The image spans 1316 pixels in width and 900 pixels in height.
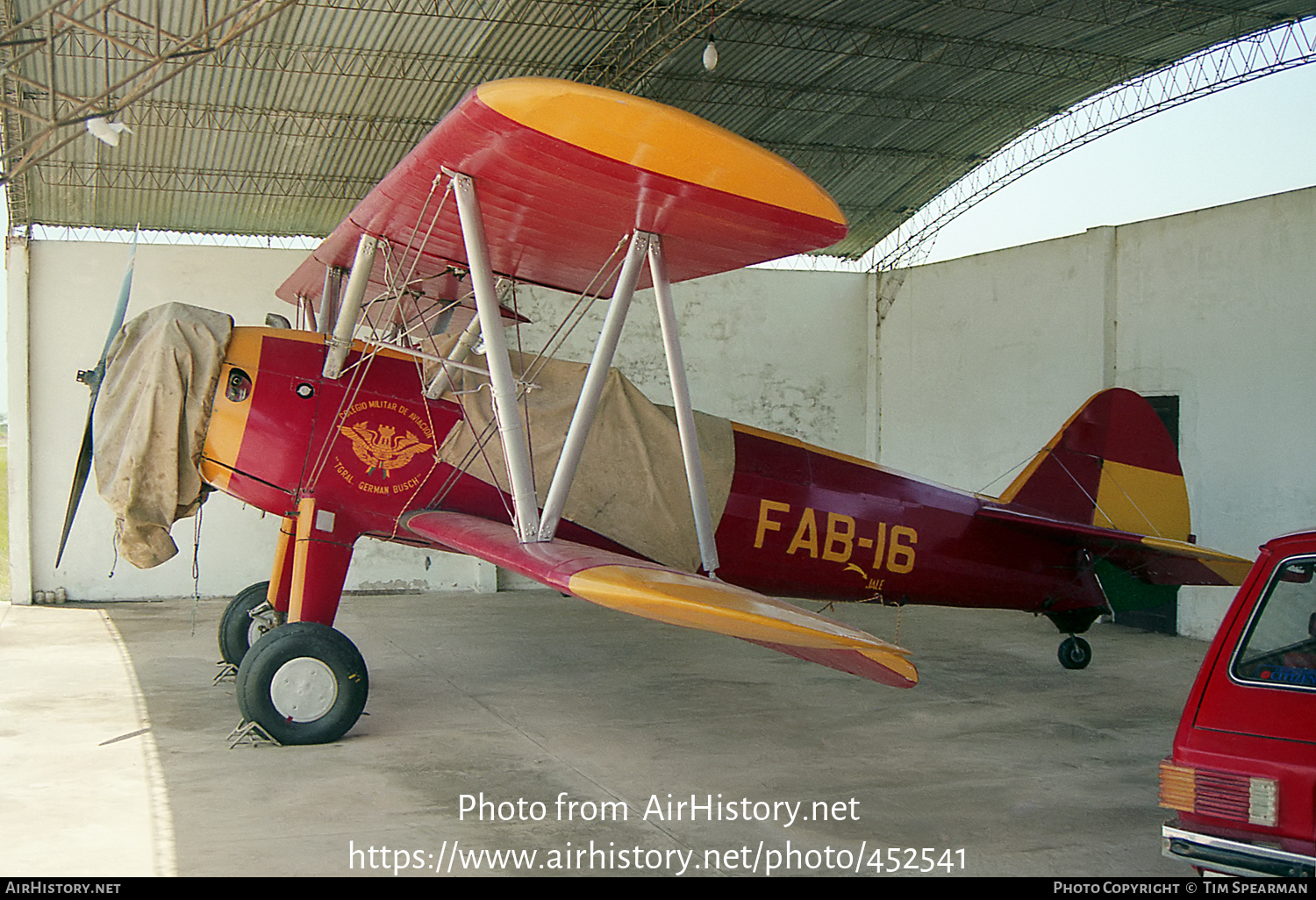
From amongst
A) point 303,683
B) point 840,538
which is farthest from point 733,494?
point 303,683

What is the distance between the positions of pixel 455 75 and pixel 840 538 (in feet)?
26.7

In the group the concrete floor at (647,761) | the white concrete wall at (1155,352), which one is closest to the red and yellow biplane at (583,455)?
the concrete floor at (647,761)

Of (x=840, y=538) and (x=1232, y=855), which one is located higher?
(x=840, y=538)

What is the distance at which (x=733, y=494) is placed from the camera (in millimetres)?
6766

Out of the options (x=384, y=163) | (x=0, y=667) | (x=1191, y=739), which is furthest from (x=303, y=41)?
(x=1191, y=739)

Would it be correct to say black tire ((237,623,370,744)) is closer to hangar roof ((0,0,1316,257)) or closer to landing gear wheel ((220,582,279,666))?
landing gear wheel ((220,582,279,666))

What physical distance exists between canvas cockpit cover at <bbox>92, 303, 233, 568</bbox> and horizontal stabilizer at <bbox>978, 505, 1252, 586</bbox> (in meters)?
5.01

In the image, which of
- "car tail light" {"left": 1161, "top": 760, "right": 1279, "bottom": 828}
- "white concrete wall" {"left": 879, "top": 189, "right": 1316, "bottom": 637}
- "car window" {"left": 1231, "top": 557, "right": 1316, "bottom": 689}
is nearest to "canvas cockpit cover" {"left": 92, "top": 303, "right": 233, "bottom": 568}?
"car tail light" {"left": 1161, "top": 760, "right": 1279, "bottom": 828}

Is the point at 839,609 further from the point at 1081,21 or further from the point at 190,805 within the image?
the point at 190,805

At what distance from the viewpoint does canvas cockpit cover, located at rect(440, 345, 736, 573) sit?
6.36m

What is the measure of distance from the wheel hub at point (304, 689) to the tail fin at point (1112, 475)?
16.7ft

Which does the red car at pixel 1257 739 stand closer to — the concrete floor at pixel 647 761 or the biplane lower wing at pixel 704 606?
the biplane lower wing at pixel 704 606

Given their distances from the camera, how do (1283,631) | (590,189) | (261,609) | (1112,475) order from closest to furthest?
(1283,631), (590,189), (261,609), (1112,475)

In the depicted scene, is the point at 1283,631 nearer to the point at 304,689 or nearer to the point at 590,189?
the point at 590,189
